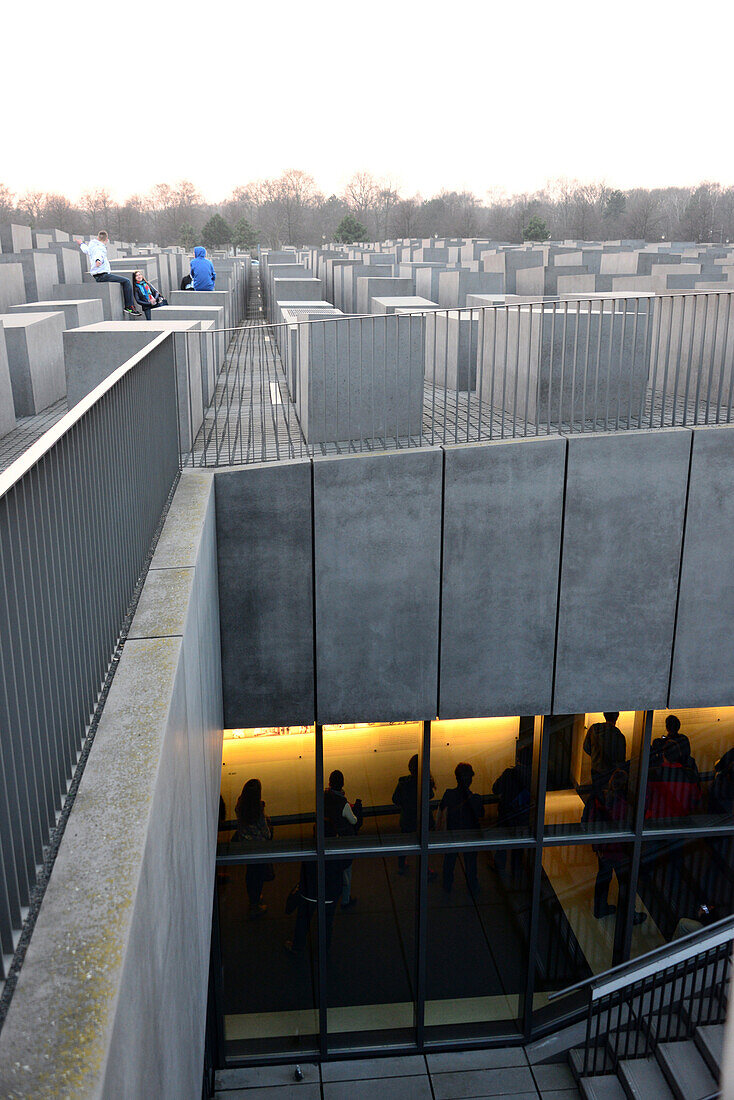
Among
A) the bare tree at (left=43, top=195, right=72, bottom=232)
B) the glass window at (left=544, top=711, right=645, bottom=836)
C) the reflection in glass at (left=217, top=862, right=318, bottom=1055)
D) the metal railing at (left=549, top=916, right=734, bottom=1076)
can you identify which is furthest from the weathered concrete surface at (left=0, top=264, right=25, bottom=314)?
the bare tree at (left=43, top=195, right=72, bottom=232)

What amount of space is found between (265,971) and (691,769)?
18.2 ft

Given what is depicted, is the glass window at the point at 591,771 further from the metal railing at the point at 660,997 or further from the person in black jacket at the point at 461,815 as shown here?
the metal railing at the point at 660,997

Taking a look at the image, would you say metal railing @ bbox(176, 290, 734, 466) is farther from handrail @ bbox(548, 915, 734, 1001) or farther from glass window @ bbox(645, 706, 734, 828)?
handrail @ bbox(548, 915, 734, 1001)

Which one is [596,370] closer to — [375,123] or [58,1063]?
[58,1063]

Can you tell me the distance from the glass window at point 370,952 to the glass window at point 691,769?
9.94ft

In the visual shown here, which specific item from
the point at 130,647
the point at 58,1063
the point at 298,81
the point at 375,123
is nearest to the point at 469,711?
the point at 130,647

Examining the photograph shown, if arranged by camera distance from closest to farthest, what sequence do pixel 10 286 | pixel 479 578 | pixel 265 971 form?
pixel 479 578 → pixel 265 971 → pixel 10 286

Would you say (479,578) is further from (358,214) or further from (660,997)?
(358,214)

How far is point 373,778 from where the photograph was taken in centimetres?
1023

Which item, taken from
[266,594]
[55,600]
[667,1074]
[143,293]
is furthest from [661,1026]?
[143,293]

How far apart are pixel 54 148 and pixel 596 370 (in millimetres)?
127075

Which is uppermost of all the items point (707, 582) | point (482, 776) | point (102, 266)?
point (102, 266)

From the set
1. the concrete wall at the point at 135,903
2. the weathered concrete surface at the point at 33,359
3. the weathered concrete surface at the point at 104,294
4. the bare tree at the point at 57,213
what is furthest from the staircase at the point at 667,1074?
the bare tree at the point at 57,213

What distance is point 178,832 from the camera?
162 inches
